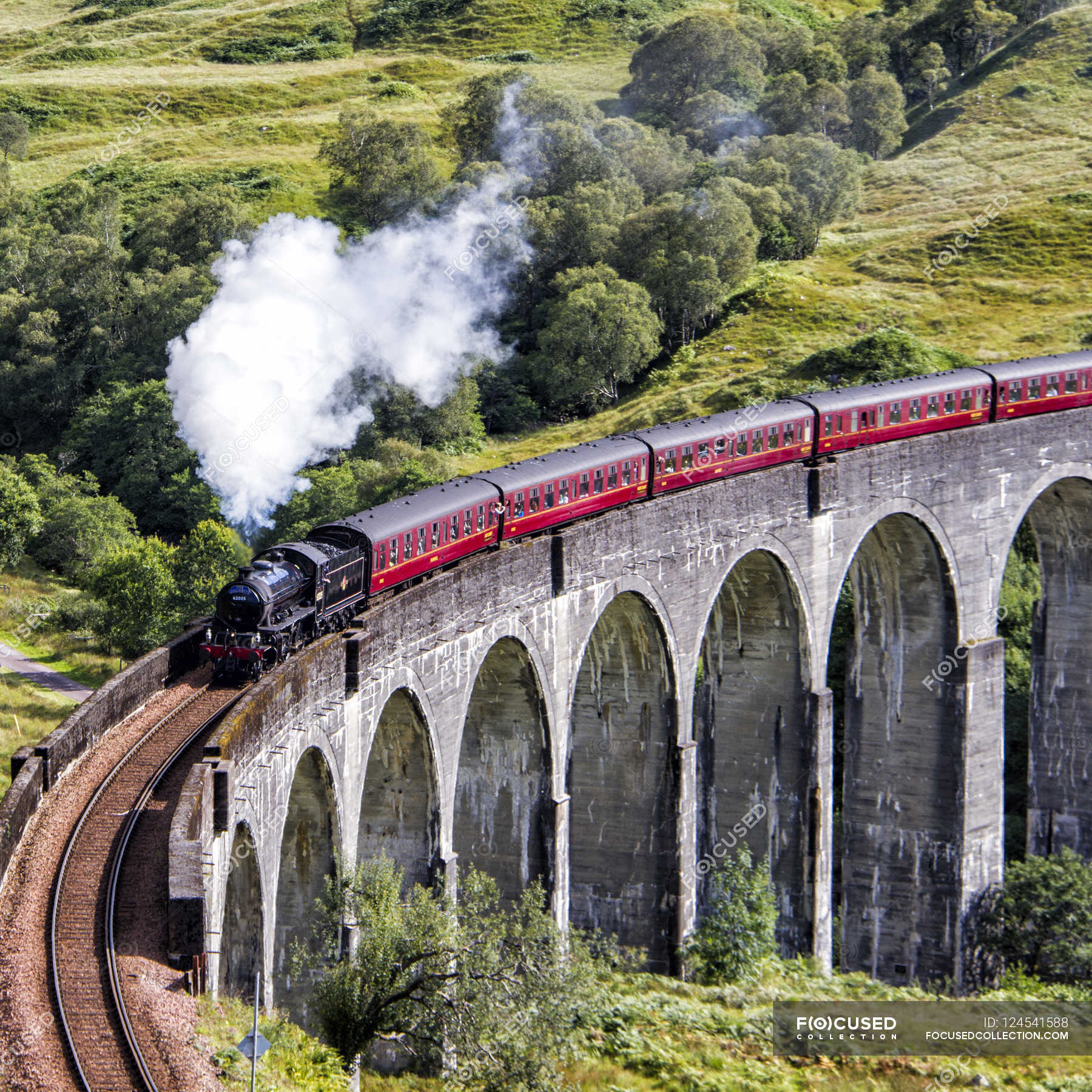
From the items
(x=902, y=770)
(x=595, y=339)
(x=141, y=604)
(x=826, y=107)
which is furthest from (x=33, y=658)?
(x=826, y=107)

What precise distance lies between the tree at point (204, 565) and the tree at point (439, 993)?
30587 millimetres

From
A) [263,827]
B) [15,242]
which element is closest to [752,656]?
[263,827]

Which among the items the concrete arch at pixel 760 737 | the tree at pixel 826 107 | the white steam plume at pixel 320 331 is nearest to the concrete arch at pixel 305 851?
the concrete arch at pixel 760 737

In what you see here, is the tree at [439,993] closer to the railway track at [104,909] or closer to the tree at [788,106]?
the railway track at [104,909]

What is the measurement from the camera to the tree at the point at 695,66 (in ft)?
370

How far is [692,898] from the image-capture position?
3625 cm

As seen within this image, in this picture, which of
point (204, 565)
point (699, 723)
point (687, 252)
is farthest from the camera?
point (687, 252)

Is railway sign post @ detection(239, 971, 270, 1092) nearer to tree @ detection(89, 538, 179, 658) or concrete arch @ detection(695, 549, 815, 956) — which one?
concrete arch @ detection(695, 549, 815, 956)

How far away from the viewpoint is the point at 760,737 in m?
39.5

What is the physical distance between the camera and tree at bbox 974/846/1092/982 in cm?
3934

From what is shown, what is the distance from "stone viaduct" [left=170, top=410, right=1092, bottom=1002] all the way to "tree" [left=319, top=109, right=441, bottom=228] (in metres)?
53.8

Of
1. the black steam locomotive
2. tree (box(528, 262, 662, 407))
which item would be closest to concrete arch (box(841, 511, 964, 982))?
the black steam locomotive

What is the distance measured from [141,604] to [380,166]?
1967 inches

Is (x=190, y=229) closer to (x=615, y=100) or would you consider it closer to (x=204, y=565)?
(x=204, y=565)
